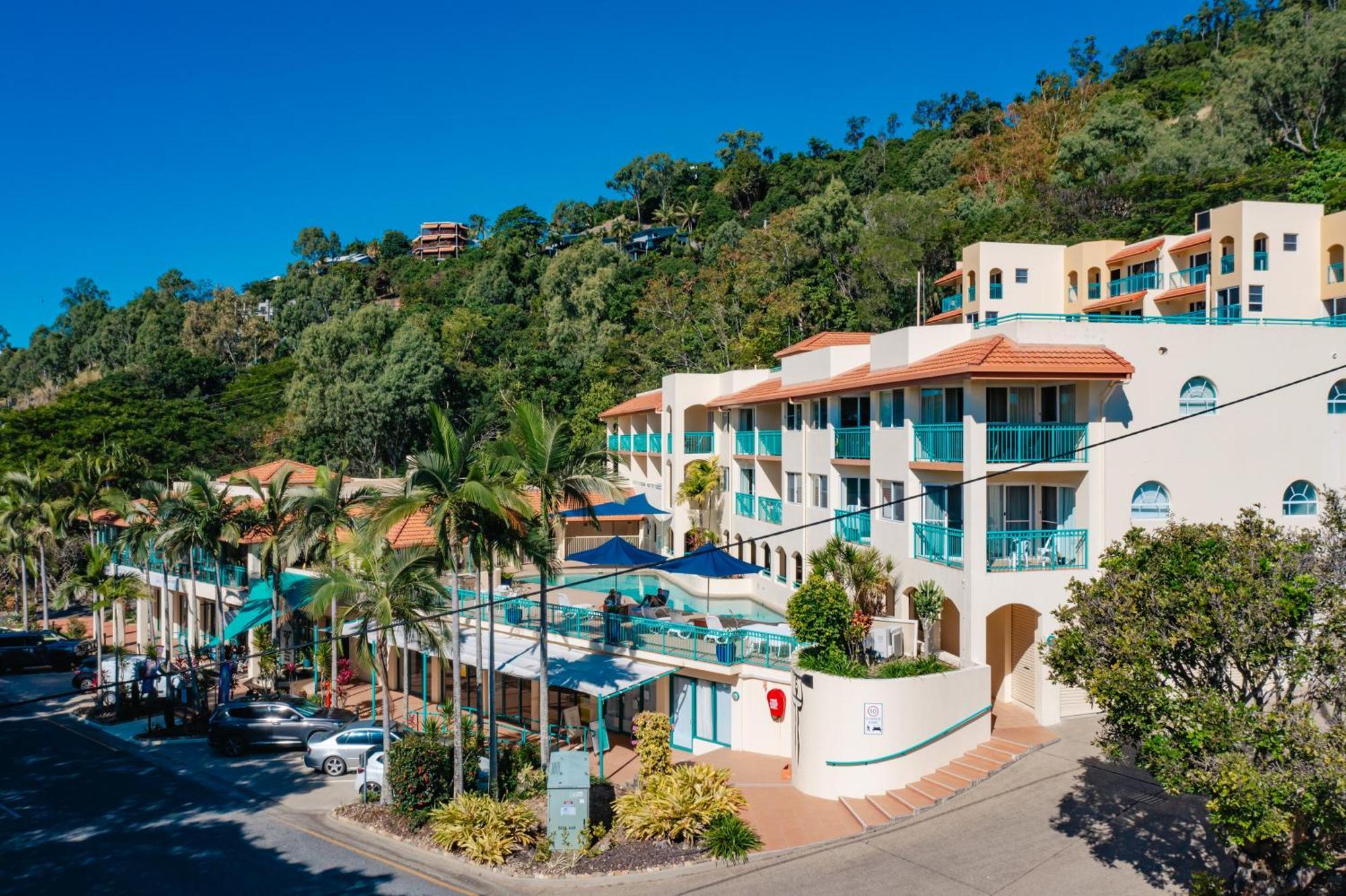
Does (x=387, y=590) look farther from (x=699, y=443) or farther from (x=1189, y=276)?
(x=1189, y=276)

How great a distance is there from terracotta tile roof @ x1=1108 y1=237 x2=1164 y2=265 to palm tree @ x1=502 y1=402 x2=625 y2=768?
128 feet

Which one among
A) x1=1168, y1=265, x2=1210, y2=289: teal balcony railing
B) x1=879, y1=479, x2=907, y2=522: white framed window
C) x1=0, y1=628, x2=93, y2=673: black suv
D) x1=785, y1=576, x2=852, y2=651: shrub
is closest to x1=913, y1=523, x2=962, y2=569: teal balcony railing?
x1=879, y1=479, x2=907, y2=522: white framed window

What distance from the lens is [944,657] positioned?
21719 mm

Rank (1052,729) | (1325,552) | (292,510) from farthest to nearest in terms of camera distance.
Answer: (292,510), (1052,729), (1325,552)

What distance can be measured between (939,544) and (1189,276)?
106ft

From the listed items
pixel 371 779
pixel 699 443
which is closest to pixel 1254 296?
pixel 699 443

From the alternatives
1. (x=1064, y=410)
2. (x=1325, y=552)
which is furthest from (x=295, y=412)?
(x=1325, y=552)

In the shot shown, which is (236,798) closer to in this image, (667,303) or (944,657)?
(944,657)

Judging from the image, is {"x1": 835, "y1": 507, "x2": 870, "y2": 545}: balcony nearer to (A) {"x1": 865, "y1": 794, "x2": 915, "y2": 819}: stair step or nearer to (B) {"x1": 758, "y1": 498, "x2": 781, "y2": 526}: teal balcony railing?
(B) {"x1": 758, "y1": 498, "x2": 781, "y2": 526}: teal balcony railing

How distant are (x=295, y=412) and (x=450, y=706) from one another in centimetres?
4982

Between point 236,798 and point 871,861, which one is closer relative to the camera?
point 871,861

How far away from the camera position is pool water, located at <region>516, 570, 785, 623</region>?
30.1 m

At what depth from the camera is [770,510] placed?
33.6 m

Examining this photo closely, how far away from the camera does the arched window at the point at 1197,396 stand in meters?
22.4
